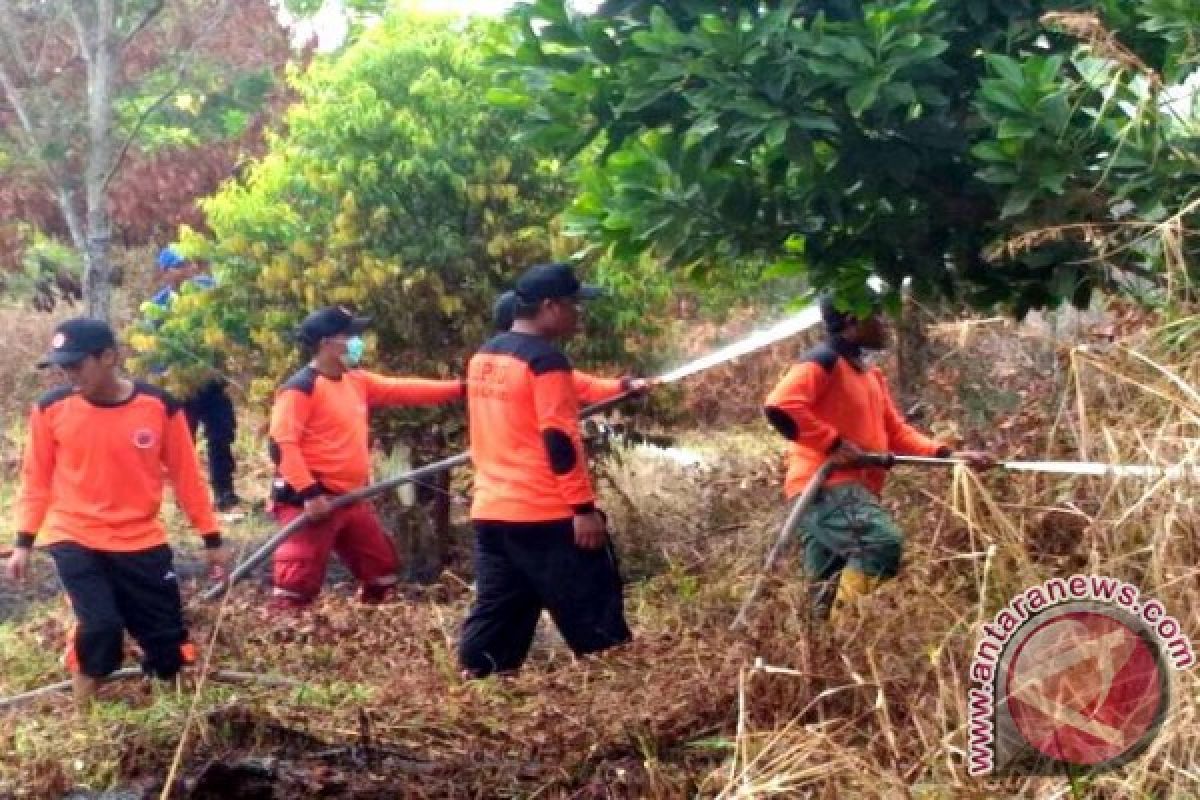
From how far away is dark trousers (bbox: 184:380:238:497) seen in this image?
12375 millimetres

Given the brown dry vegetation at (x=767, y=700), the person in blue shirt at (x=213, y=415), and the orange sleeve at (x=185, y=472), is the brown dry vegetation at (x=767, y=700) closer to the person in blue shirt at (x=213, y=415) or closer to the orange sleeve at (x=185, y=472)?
the orange sleeve at (x=185, y=472)

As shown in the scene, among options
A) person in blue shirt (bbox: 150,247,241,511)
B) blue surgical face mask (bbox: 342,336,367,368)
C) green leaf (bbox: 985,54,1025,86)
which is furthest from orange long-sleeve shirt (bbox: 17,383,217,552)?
person in blue shirt (bbox: 150,247,241,511)

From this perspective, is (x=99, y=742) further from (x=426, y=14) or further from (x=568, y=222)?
(x=426, y=14)

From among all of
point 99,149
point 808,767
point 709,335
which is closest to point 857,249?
point 808,767

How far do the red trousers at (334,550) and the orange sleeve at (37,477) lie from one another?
1782 mm

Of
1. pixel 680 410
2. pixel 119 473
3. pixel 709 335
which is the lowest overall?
pixel 709 335

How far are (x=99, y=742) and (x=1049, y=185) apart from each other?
11.6 ft

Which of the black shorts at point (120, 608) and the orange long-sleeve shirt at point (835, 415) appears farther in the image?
the orange long-sleeve shirt at point (835, 415)

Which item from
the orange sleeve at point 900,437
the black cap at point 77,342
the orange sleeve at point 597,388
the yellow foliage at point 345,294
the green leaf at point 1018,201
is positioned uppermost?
the black cap at point 77,342

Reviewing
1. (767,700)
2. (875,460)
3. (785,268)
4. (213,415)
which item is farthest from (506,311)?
(213,415)

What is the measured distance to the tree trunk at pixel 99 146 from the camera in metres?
10.4

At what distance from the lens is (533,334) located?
711cm

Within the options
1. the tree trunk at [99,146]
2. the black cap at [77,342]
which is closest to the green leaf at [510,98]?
the black cap at [77,342]

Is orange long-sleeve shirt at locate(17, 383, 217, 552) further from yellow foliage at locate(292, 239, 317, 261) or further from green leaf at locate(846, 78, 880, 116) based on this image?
green leaf at locate(846, 78, 880, 116)
